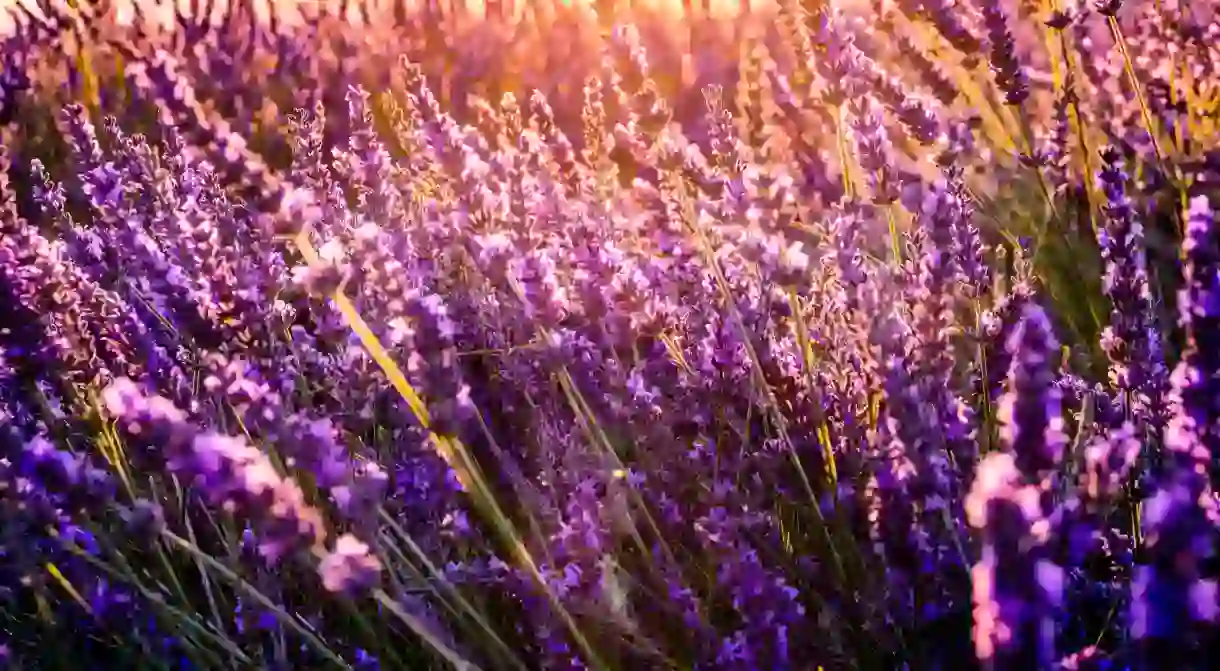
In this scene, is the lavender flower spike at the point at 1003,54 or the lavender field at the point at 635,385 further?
the lavender flower spike at the point at 1003,54

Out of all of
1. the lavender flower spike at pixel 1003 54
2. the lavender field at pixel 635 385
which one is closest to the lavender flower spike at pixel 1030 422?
the lavender field at pixel 635 385

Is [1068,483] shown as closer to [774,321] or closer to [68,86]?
[774,321]

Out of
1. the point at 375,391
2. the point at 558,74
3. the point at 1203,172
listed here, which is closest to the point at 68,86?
the point at 558,74

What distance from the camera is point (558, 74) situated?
393 cm

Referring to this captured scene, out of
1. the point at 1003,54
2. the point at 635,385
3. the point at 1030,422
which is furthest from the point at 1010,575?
the point at 1003,54

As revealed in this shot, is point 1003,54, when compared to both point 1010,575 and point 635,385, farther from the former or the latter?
point 1010,575

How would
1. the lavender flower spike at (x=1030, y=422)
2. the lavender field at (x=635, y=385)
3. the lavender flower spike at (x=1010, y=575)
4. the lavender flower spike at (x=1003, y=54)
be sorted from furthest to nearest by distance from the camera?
the lavender flower spike at (x=1003, y=54)
the lavender field at (x=635, y=385)
the lavender flower spike at (x=1030, y=422)
the lavender flower spike at (x=1010, y=575)

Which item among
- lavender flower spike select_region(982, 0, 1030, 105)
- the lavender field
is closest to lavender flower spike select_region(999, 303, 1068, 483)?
the lavender field

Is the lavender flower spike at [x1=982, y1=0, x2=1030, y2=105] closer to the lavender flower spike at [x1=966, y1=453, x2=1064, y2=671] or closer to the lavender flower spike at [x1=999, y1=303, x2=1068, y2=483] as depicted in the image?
the lavender flower spike at [x1=999, y1=303, x2=1068, y2=483]

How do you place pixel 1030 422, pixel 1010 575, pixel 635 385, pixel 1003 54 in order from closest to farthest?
pixel 1010 575, pixel 1030 422, pixel 635 385, pixel 1003 54

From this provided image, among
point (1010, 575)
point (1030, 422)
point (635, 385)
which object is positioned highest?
point (635, 385)

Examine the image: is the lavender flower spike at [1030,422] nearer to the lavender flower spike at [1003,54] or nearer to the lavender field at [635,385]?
the lavender field at [635,385]

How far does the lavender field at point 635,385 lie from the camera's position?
49.2 inches

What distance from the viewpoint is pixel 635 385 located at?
167 cm
